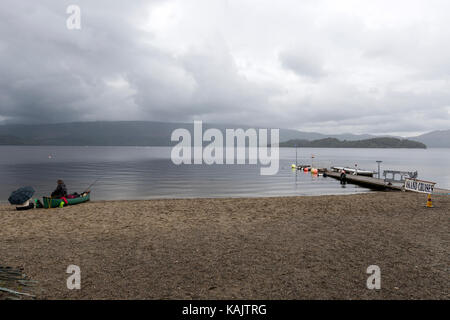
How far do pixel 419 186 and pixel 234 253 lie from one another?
25973 millimetres

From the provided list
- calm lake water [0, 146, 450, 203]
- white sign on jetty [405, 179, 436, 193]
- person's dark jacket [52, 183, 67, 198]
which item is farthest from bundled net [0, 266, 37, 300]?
white sign on jetty [405, 179, 436, 193]

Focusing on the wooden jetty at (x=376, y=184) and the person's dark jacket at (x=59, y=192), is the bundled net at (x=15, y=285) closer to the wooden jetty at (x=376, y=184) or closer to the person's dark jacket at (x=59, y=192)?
the person's dark jacket at (x=59, y=192)

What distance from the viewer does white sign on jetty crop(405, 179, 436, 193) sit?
2479 cm

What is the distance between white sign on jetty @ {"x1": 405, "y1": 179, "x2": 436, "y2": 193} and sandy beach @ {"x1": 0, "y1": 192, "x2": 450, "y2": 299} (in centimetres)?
995

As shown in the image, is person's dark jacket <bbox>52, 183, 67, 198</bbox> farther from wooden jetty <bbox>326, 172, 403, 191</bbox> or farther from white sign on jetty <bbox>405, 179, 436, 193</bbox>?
wooden jetty <bbox>326, 172, 403, 191</bbox>

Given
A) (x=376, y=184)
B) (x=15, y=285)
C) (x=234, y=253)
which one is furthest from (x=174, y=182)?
(x=15, y=285)

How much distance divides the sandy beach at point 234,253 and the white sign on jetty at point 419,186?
32.7 feet

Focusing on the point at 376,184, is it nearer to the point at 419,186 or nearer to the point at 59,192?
the point at 419,186

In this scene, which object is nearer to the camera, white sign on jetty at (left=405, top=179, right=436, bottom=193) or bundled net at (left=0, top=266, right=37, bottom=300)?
bundled net at (left=0, top=266, right=37, bottom=300)

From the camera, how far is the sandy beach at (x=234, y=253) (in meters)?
6.91

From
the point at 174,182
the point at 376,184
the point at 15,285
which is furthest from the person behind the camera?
the point at 174,182

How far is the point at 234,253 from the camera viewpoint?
9.58m
